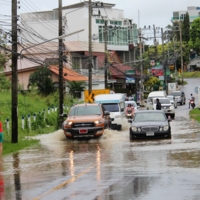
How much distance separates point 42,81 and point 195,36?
254ft

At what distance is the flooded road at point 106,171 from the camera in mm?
12727

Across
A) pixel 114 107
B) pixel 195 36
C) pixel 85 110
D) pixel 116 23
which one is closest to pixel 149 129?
pixel 85 110

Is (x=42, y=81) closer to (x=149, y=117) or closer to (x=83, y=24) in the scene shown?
(x=83, y=24)

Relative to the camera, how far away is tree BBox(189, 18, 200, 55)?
131 metres

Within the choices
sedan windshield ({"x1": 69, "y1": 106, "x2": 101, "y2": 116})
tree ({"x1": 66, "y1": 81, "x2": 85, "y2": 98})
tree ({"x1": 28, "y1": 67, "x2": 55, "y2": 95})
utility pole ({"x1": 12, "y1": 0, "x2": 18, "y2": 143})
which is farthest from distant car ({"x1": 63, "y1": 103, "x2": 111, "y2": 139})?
tree ({"x1": 66, "y1": 81, "x2": 85, "y2": 98})

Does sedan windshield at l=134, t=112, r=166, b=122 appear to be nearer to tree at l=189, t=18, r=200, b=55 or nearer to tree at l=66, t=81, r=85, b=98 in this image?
tree at l=66, t=81, r=85, b=98

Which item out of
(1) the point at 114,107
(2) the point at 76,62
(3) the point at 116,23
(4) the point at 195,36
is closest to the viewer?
(1) the point at 114,107

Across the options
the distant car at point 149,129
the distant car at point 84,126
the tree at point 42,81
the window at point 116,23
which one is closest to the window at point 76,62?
the tree at point 42,81

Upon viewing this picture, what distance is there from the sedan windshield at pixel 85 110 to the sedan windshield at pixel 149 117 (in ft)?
6.90

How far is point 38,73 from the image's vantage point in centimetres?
6116

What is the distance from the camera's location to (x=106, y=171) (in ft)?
53.9

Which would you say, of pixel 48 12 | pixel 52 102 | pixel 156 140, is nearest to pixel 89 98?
pixel 52 102

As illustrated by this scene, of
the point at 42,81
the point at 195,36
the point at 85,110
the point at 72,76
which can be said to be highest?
the point at 195,36

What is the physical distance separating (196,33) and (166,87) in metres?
39.6
